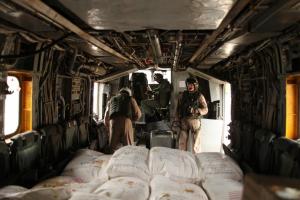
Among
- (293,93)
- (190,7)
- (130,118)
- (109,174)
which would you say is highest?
(190,7)

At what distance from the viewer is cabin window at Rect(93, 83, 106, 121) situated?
35.1 ft

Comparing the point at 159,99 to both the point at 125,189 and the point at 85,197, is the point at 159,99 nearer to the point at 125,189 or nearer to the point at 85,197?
the point at 125,189

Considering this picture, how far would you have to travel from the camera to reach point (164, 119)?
11977 millimetres

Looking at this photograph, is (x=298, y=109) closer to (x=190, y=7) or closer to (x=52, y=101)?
(x=190, y=7)

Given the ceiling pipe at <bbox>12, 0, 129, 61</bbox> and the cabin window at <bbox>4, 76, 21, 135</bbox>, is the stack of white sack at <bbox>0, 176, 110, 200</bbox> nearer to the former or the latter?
the cabin window at <bbox>4, 76, 21, 135</bbox>

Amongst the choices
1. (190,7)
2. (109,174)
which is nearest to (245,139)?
(109,174)

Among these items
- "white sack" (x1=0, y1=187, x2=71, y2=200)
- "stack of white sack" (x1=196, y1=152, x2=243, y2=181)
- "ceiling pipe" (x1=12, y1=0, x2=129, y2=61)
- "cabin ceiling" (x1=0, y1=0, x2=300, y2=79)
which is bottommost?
"stack of white sack" (x1=196, y1=152, x2=243, y2=181)

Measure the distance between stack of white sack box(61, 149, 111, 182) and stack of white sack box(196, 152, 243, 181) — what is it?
1.38 m

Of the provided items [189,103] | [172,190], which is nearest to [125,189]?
[172,190]

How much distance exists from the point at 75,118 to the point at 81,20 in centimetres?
422

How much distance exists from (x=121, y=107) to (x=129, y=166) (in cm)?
353

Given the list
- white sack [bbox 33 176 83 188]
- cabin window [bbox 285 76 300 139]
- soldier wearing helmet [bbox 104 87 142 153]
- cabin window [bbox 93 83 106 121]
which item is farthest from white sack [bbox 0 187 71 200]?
cabin window [bbox 93 83 106 121]

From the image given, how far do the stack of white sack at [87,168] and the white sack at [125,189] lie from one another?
1.31 ft

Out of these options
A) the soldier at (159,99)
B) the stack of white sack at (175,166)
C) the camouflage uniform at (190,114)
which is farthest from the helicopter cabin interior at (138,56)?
the soldier at (159,99)
